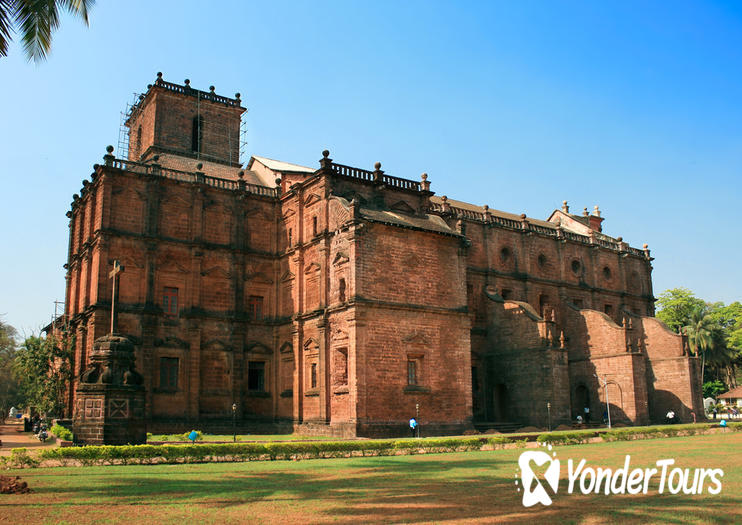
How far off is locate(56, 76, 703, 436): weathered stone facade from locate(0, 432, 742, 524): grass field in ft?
46.8

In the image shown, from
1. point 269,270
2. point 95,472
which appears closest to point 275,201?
point 269,270

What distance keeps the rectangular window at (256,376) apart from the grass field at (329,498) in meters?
18.9

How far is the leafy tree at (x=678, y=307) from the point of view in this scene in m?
69.0

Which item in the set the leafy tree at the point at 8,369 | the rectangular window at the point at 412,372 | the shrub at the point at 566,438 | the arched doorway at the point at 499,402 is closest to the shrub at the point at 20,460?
the shrub at the point at 566,438

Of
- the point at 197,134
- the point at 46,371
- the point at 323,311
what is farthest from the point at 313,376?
the point at 197,134

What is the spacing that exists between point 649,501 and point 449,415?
22162 mm

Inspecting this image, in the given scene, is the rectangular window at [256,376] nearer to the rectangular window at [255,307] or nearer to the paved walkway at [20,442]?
the rectangular window at [255,307]

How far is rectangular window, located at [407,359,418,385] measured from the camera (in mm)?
31922

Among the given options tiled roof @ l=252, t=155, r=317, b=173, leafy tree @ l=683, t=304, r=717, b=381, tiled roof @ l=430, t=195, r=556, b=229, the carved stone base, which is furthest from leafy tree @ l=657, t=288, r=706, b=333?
the carved stone base

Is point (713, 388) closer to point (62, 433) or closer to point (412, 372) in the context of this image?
point (412, 372)

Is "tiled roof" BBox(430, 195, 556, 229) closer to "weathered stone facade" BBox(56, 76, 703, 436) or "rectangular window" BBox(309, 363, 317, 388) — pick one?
"weathered stone facade" BBox(56, 76, 703, 436)

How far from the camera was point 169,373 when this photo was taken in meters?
33.8

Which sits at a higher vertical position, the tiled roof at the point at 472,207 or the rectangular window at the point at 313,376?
the tiled roof at the point at 472,207

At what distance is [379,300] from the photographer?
31047 mm
